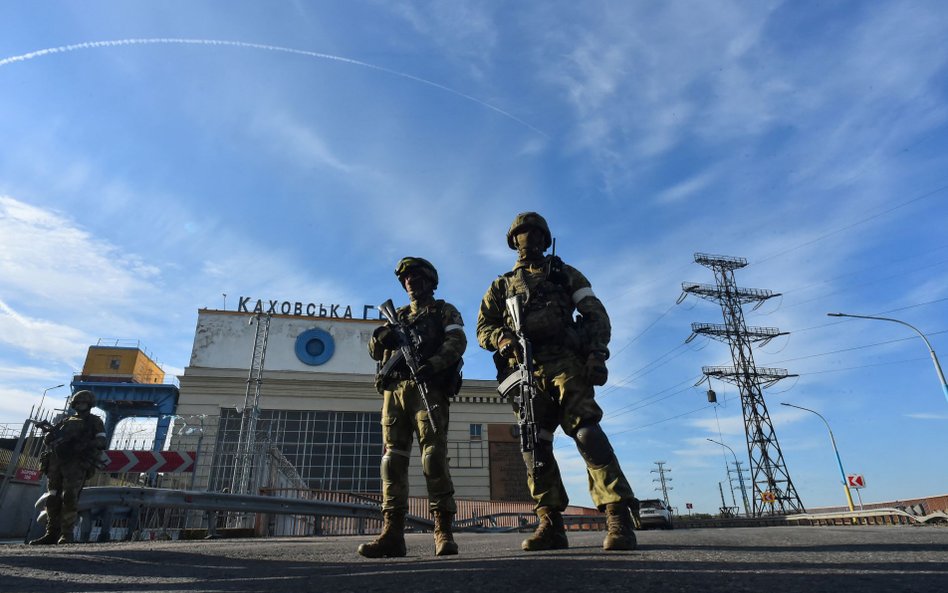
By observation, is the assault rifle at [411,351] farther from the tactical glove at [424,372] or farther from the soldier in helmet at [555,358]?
the soldier in helmet at [555,358]

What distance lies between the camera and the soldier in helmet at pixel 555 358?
332cm

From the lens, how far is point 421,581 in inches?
71.6

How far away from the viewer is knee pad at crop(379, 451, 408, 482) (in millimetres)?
3838

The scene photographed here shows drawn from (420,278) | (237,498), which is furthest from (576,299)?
(237,498)

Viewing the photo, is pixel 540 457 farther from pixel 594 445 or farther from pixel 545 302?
pixel 545 302

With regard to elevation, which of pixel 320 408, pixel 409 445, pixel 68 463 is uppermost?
pixel 320 408

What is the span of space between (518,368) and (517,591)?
7.64ft

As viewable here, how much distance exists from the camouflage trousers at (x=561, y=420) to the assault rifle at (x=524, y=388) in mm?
79

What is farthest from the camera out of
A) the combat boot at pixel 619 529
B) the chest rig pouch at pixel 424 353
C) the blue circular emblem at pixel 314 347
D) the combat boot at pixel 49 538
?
the blue circular emblem at pixel 314 347

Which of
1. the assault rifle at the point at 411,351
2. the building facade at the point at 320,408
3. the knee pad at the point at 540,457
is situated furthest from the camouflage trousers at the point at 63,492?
the building facade at the point at 320,408

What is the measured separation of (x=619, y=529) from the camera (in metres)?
2.92

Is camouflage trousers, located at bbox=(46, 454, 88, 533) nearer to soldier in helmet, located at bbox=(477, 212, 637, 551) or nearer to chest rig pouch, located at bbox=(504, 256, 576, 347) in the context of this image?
soldier in helmet, located at bbox=(477, 212, 637, 551)

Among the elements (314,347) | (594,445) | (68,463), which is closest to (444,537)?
(594,445)

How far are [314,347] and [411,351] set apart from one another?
84.7 feet
